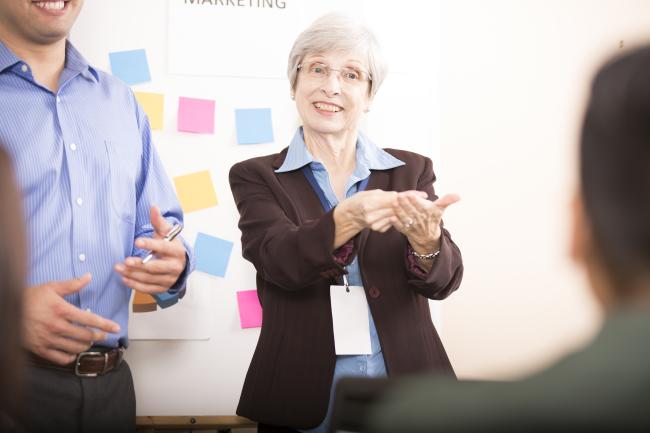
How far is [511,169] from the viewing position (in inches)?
117

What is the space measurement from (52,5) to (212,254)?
103cm

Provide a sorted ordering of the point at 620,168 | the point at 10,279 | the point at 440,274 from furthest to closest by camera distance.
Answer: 1. the point at 440,274
2. the point at 10,279
3. the point at 620,168

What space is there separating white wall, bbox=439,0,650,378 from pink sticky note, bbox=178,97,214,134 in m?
0.94

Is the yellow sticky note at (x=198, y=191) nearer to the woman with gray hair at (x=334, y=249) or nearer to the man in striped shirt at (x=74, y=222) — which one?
the man in striped shirt at (x=74, y=222)

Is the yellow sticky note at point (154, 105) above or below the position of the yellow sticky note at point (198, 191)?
above

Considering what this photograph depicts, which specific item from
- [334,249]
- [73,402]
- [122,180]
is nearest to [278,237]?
[334,249]

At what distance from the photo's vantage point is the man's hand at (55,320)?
63.8 inches

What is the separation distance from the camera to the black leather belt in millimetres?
1736

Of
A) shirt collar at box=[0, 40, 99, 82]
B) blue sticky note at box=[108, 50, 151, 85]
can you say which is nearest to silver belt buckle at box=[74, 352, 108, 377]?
Result: shirt collar at box=[0, 40, 99, 82]

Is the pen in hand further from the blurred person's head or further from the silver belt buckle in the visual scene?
the blurred person's head

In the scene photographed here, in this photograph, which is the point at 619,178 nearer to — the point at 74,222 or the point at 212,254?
the point at 74,222

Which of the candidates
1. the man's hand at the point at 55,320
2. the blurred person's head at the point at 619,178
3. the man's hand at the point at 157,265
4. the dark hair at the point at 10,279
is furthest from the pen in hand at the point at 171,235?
the blurred person's head at the point at 619,178

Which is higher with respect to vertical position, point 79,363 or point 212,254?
point 212,254

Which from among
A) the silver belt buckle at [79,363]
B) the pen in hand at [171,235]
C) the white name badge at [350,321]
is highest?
the pen in hand at [171,235]
